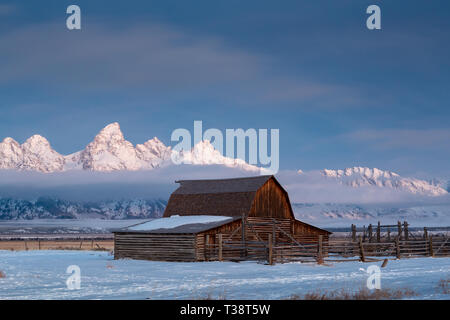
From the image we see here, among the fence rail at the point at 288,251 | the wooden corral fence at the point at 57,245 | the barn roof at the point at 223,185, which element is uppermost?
the barn roof at the point at 223,185

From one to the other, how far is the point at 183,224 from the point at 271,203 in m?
7.39

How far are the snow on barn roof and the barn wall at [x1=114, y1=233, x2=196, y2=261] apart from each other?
1.25ft

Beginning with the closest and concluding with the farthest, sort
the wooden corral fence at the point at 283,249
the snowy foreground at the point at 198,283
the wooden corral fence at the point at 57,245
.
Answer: the snowy foreground at the point at 198,283 < the wooden corral fence at the point at 283,249 < the wooden corral fence at the point at 57,245

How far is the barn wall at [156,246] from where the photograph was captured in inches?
1508

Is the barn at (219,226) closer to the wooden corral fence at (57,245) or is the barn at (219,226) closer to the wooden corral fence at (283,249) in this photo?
the wooden corral fence at (283,249)

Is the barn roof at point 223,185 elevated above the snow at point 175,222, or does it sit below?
above

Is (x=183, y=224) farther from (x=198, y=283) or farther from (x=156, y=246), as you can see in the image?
(x=198, y=283)

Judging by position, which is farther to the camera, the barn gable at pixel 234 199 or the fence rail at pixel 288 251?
the barn gable at pixel 234 199

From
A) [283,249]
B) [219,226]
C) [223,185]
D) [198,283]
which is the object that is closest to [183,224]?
[219,226]

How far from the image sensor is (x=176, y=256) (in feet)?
127

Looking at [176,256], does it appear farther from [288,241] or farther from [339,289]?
[339,289]

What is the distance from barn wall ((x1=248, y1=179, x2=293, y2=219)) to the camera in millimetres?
43406

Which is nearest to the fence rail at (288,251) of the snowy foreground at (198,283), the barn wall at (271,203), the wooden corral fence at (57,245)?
the barn wall at (271,203)
